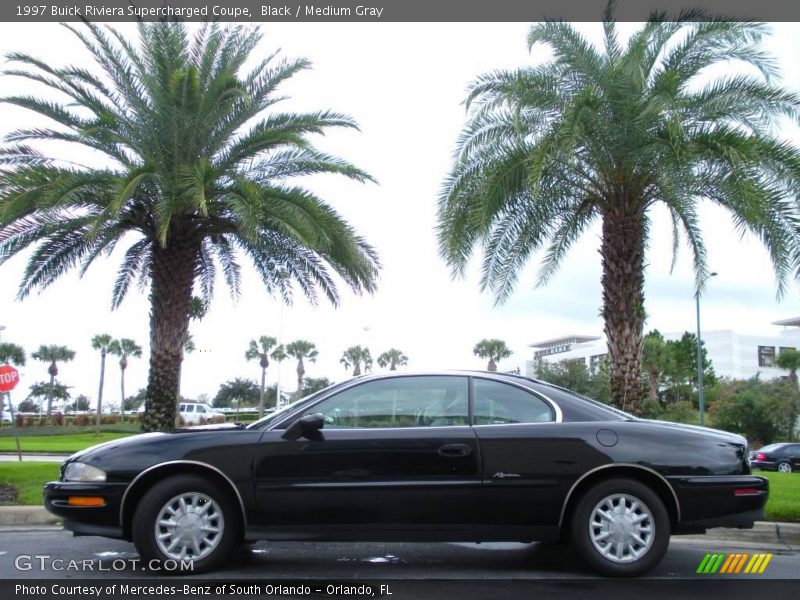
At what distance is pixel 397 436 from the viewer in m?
5.49

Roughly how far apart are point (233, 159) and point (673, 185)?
7276 millimetres

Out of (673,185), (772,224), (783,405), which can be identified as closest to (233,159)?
(673,185)

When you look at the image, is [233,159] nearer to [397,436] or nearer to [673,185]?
[673,185]

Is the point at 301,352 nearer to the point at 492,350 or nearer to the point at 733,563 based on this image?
the point at 492,350

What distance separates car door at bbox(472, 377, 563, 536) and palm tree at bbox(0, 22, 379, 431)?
727 centimetres

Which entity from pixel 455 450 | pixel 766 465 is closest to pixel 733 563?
pixel 455 450

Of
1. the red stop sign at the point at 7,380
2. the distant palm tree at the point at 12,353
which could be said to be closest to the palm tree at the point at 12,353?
the distant palm tree at the point at 12,353

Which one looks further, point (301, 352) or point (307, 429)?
point (301, 352)

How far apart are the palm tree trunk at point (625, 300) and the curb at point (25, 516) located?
8149 mm

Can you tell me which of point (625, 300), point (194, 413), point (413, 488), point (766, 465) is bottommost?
point (766, 465)

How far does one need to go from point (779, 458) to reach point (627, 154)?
18.5 meters

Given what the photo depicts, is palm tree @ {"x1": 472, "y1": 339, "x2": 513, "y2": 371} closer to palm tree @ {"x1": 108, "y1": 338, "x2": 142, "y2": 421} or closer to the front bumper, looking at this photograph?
palm tree @ {"x1": 108, "y1": 338, "x2": 142, "y2": 421}

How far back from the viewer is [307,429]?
5.39m

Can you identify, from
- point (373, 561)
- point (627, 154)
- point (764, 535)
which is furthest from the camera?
point (627, 154)
